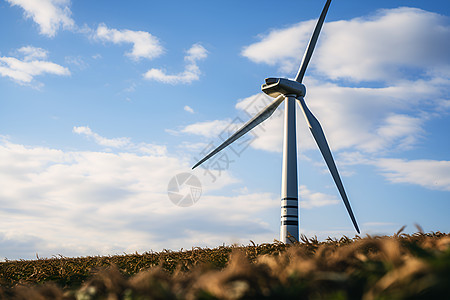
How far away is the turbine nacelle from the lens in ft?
94.2

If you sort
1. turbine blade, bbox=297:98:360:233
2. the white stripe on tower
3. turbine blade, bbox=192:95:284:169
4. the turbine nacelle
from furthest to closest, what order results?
turbine blade, bbox=192:95:284:169
the turbine nacelle
the white stripe on tower
turbine blade, bbox=297:98:360:233

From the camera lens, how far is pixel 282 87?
28.7 m

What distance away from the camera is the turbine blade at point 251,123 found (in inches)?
1164

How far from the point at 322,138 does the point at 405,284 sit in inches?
989

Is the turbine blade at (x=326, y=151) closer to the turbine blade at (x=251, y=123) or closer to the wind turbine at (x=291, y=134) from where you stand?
the wind turbine at (x=291, y=134)

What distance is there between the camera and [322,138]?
86.8 ft

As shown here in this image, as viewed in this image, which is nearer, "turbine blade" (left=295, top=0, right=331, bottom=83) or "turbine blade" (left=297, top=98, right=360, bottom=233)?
"turbine blade" (left=297, top=98, right=360, bottom=233)

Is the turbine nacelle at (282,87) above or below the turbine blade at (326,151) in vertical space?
above

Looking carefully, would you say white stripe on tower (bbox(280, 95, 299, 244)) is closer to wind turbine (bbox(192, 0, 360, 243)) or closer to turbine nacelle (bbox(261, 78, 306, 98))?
wind turbine (bbox(192, 0, 360, 243))

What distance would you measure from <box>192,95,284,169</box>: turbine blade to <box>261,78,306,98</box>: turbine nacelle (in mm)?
755

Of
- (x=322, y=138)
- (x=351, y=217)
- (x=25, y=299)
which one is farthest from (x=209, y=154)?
(x=25, y=299)

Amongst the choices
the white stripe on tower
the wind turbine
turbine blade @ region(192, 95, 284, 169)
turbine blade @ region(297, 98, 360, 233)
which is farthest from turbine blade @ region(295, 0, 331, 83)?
turbine blade @ region(297, 98, 360, 233)

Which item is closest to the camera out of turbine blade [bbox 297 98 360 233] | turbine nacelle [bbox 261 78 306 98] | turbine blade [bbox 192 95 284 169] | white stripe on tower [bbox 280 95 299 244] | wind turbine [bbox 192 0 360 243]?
turbine blade [bbox 297 98 360 233]

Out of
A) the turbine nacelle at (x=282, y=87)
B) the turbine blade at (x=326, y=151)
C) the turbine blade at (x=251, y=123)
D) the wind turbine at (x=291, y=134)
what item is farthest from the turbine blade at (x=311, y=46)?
the turbine blade at (x=326, y=151)
